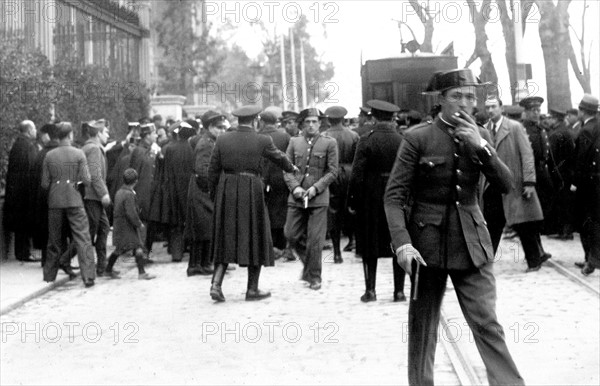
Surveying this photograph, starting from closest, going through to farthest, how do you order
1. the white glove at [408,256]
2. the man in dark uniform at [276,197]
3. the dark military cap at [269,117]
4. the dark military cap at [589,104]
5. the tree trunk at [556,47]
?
the white glove at [408,256]
the dark military cap at [589,104]
the dark military cap at [269,117]
the man in dark uniform at [276,197]
the tree trunk at [556,47]

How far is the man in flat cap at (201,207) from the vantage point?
12.2 metres

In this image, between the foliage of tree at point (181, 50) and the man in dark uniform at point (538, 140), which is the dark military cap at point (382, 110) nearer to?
the man in dark uniform at point (538, 140)

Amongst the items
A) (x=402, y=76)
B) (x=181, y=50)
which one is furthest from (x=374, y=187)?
(x=181, y=50)

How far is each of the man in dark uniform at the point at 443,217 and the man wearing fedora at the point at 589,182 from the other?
5750 millimetres

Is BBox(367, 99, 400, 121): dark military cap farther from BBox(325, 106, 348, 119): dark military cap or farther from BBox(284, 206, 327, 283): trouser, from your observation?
BBox(325, 106, 348, 119): dark military cap

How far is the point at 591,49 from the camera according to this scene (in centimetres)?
5981

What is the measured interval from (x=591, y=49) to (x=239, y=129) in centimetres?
5293

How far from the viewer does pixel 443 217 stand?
5.61 m

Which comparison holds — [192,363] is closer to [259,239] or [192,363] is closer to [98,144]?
[259,239]

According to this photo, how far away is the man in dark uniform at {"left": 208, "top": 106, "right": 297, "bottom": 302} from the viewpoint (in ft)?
33.6

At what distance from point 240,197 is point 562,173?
6.44 meters

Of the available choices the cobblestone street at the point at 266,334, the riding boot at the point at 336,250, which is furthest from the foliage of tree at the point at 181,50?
the cobblestone street at the point at 266,334


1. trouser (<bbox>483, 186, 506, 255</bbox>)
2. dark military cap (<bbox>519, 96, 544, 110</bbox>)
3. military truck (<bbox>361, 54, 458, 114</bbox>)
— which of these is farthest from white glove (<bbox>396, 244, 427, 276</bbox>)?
military truck (<bbox>361, 54, 458, 114</bbox>)

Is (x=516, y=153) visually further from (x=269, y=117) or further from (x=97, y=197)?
(x=97, y=197)
